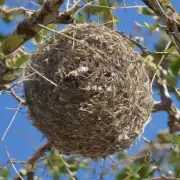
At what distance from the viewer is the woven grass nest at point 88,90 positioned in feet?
6.01

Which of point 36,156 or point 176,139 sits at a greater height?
point 176,139

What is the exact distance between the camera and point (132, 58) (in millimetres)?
1977

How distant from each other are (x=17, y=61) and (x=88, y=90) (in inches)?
10.8

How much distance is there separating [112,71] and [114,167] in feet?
1.91

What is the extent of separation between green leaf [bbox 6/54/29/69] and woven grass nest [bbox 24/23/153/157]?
3cm

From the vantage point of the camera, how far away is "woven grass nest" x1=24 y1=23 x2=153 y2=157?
1.83 metres

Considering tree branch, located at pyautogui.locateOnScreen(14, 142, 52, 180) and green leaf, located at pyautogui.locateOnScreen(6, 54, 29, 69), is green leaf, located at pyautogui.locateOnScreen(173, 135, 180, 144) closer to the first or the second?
green leaf, located at pyautogui.locateOnScreen(6, 54, 29, 69)

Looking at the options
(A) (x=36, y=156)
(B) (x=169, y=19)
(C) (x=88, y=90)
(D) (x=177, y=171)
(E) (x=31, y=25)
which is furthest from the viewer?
(A) (x=36, y=156)

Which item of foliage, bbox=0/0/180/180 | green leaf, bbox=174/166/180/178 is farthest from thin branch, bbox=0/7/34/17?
green leaf, bbox=174/166/180/178

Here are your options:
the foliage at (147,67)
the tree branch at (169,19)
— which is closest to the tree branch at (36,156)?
the foliage at (147,67)

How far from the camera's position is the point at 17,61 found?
1.89 meters

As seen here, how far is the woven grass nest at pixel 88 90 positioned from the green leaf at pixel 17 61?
34 mm

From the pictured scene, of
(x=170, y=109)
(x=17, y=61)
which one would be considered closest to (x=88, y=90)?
(x=17, y=61)

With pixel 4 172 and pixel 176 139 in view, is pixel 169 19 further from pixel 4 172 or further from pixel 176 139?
pixel 4 172
